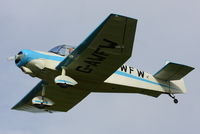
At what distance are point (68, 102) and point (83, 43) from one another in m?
5.75

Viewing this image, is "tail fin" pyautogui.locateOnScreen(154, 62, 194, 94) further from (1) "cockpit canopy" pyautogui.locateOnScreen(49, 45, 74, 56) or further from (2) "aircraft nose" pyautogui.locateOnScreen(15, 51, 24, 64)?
(2) "aircraft nose" pyautogui.locateOnScreen(15, 51, 24, 64)

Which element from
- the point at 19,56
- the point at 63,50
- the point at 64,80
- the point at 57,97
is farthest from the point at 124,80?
the point at 19,56

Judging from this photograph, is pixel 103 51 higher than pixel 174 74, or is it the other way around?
pixel 103 51

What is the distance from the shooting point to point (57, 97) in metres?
22.7

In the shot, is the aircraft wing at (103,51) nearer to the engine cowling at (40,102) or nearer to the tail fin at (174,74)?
the engine cowling at (40,102)

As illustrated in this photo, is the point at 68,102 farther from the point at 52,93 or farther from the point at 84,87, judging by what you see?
the point at 84,87

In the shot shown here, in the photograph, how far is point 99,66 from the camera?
62.7 ft

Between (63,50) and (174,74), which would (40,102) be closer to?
(63,50)

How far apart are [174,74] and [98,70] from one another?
3.92 meters

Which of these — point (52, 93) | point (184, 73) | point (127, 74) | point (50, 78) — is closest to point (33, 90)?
point (52, 93)

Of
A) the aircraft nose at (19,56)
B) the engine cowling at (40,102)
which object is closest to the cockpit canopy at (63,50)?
the aircraft nose at (19,56)

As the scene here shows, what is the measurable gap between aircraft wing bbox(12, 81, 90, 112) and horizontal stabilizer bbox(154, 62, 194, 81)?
10.8 ft

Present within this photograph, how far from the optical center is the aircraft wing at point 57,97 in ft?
71.6

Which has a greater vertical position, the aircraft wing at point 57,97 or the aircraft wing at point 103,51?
the aircraft wing at point 103,51
